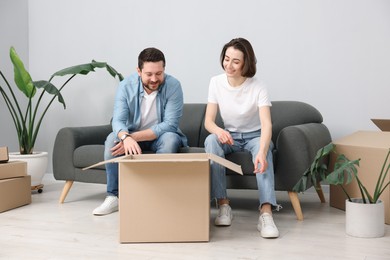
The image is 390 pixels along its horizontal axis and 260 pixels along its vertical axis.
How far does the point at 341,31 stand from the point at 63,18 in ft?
6.75

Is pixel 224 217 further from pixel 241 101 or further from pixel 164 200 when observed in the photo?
pixel 241 101

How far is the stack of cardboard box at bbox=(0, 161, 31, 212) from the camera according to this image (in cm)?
290

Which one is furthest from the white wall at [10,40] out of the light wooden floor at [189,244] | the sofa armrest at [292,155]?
the sofa armrest at [292,155]

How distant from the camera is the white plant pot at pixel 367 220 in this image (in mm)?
2293

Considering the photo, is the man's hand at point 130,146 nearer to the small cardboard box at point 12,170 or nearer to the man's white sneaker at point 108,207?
the man's white sneaker at point 108,207

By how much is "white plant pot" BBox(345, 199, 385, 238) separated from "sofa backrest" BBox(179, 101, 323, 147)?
0.88 meters

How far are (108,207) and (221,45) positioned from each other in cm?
142

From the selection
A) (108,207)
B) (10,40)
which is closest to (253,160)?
(108,207)

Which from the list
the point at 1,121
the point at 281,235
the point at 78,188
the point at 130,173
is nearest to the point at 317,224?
the point at 281,235

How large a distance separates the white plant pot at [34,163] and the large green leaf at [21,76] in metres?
0.40

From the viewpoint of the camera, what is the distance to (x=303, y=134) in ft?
8.71

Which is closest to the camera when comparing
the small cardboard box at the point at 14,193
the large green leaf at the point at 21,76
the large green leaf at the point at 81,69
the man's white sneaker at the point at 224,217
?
the man's white sneaker at the point at 224,217

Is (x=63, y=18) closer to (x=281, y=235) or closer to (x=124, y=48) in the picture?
(x=124, y=48)

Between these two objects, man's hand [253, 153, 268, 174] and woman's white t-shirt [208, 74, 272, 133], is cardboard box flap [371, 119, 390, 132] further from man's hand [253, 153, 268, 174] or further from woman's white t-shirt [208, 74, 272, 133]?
man's hand [253, 153, 268, 174]
